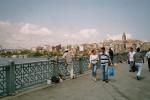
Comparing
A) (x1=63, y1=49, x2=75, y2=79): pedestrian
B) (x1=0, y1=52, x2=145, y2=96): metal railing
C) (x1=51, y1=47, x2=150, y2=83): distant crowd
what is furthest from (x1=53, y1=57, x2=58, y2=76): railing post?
(x1=63, y1=49, x2=75, y2=79): pedestrian

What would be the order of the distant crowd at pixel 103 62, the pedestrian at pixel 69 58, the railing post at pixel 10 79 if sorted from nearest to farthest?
the railing post at pixel 10 79
the distant crowd at pixel 103 62
the pedestrian at pixel 69 58

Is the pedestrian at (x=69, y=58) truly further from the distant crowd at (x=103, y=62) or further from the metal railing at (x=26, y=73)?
the metal railing at (x=26, y=73)

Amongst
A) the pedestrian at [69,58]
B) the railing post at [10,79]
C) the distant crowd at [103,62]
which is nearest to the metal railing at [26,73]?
the railing post at [10,79]

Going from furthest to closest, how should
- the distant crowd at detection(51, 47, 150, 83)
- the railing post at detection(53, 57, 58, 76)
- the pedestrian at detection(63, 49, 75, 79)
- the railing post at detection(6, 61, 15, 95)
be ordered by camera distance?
the pedestrian at detection(63, 49, 75, 79), the railing post at detection(53, 57, 58, 76), the distant crowd at detection(51, 47, 150, 83), the railing post at detection(6, 61, 15, 95)

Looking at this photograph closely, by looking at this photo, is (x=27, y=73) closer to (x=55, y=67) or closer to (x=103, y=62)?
(x=55, y=67)

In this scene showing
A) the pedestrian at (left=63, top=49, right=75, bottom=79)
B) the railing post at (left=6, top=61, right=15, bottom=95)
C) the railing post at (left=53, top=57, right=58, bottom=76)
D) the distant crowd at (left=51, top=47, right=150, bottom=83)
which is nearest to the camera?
the railing post at (left=6, top=61, right=15, bottom=95)

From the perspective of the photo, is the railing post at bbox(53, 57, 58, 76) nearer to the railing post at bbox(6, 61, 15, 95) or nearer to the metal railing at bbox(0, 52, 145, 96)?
the metal railing at bbox(0, 52, 145, 96)

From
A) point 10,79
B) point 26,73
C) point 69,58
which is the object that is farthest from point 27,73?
point 69,58

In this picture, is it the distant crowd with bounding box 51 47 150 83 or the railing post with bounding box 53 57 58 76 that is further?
the railing post with bounding box 53 57 58 76

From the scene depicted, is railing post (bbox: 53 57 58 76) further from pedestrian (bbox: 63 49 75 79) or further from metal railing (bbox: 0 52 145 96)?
pedestrian (bbox: 63 49 75 79)

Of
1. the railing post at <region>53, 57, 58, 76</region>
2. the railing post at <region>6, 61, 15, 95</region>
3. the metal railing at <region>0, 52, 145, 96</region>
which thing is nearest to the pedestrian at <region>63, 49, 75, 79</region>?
the metal railing at <region>0, 52, 145, 96</region>

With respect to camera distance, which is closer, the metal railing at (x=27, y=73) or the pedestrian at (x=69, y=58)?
the metal railing at (x=27, y=73)

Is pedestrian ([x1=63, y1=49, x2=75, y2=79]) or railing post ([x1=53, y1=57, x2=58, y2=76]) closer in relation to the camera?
railing post ([x1=53, y1=57, x2=58, y2=76])

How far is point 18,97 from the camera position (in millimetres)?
9797
